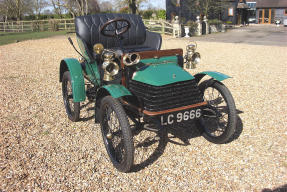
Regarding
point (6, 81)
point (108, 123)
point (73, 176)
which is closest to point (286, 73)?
point (108, 123)

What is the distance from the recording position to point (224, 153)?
3.10 metres

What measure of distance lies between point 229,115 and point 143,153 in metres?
1.16

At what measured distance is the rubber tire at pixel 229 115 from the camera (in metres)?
2.93

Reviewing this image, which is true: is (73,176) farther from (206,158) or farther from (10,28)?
(10,28)

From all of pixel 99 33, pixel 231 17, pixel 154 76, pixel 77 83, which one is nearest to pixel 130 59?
pixel 154 76

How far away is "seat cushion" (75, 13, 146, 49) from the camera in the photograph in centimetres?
439

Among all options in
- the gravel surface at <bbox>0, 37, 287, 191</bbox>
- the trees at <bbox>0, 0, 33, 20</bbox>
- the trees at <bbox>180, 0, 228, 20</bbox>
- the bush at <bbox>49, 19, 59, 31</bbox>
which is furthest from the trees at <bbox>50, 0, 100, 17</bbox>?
the gravel surface at <bbox>0, 37, 287, 191</bbox>

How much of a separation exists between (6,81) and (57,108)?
2882mm

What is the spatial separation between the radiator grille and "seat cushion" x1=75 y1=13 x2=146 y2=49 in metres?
1.99

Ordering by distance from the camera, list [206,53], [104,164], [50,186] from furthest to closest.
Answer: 1. [206,53]
2. [104,164]
3. [50,186]

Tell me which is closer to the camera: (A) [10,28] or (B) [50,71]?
(B) [50,71]

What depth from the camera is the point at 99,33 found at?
4.49 metres

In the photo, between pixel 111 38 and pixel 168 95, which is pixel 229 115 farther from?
pixel 111 38

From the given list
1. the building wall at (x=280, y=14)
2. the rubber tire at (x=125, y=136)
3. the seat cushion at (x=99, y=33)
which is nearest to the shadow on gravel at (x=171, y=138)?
the rubber tire at (x=125, y=136)
